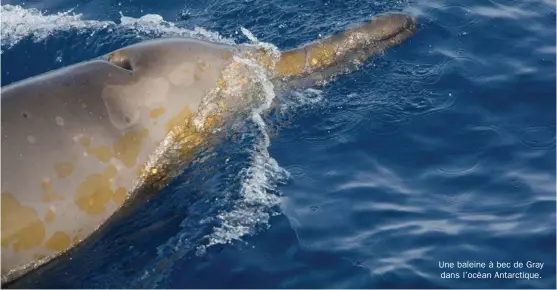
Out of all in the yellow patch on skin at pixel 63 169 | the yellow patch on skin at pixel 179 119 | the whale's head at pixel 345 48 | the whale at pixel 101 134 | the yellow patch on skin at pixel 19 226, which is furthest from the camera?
the whale's head at pixel 345 48

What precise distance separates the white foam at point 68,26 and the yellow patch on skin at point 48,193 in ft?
13.2

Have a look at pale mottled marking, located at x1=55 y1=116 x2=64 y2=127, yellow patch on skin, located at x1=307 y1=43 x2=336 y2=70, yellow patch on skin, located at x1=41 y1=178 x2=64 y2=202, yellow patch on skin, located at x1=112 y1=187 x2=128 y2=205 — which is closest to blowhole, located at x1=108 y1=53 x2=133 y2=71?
pale mottled marking, located at x1=55 y1=116 x2=64 y2=127

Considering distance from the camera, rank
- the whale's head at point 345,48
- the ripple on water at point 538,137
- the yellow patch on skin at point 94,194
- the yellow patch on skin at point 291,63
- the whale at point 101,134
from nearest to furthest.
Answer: the whale at point 101,134, the yellow patch on skin at point 94,194, the ripple on water at point 538,137, the yellow patch on skin at point 291,63, the whale's head at point 345,48

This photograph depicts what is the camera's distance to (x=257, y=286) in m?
5.66

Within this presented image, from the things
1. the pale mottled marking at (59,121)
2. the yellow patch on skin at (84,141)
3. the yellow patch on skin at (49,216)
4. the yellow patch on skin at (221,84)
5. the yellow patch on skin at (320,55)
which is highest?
the yellow patch on skin at (320,55)

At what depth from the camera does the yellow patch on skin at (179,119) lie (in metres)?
6.32

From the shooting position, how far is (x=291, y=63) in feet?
24.9

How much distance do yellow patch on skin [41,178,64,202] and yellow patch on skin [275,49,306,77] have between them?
2.68 m

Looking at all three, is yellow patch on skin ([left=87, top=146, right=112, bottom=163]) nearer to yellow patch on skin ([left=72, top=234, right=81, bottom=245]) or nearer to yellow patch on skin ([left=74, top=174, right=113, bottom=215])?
yellow patch on skin ([left=74, top=174, right=113, bottom=215])

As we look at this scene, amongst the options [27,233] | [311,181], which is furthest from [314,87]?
[27,233]

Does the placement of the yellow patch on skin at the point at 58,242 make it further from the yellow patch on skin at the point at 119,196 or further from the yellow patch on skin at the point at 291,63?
the yellow patch on skin at the point at 291,63

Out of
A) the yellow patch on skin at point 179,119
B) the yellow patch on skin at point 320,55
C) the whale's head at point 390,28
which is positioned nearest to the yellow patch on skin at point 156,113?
the yellow patch on skin at point 179,119

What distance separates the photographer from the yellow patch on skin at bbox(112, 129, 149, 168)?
19.6 ft

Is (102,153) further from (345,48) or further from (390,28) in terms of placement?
(390,28)
